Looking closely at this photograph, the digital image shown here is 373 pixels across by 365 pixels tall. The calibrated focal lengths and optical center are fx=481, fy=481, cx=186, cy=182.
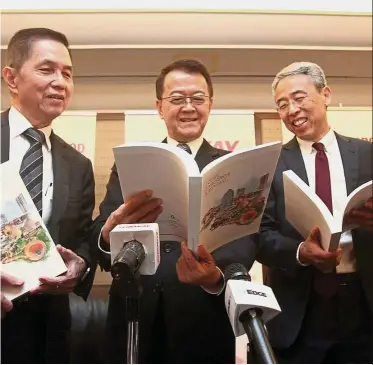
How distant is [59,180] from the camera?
4.07 feet

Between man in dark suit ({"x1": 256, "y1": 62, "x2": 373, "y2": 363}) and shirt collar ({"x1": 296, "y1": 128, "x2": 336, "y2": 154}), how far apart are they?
0.04 ft

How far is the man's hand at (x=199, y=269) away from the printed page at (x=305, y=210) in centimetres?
25

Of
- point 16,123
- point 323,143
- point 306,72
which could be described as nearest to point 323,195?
point 323,143

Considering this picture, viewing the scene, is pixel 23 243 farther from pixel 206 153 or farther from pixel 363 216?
pixel 363 216

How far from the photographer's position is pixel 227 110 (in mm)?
1390

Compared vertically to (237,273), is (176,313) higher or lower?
lower

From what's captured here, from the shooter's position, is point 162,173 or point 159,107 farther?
point 159,107

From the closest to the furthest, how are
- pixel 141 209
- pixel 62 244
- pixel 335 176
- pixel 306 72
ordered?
pixel 141 209 < pixel 62 244 < pixel 335 176 < pixel 306 72

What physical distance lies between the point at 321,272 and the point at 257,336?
22.6 inches

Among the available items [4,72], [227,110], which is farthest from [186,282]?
[4,72]

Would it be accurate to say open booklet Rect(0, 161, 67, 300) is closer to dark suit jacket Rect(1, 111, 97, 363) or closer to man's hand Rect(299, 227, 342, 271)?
dark suit jacket Rect(1, 111, 97, 363)

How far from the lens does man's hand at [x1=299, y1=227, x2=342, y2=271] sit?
3.85 feet

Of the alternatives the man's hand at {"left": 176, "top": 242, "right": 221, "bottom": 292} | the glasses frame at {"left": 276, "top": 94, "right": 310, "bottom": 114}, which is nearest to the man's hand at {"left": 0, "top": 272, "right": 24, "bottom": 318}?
the man's hand at {"left": 176, "top": 242, "right": 221, "bottom": 292}

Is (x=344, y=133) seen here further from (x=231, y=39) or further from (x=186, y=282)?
(x=186, y=282)
